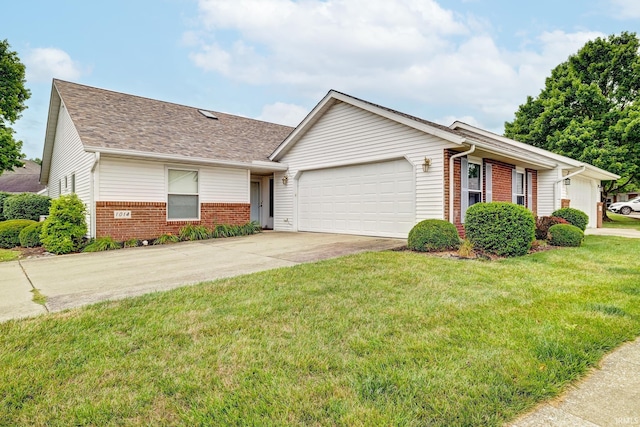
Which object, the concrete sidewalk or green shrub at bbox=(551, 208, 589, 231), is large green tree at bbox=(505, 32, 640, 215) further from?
the concrete sidewalk

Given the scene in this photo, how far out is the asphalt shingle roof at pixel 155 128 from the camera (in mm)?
10375

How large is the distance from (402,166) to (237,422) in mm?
9409

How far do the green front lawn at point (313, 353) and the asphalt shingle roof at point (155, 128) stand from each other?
25.2ft

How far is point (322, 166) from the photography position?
12578 mm

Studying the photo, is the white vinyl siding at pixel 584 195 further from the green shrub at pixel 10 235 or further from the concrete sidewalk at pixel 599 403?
the green shrub at pixel 10 235

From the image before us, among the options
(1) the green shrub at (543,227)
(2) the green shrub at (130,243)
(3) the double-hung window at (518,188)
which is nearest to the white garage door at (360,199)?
(1) the green shrub at (543,227)

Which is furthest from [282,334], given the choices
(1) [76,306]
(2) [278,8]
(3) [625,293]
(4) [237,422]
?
(2) [278,8]

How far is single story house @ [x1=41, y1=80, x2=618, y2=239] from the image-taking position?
9781 mm

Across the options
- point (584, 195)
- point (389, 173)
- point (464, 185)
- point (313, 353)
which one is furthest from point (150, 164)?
point (584, 195)

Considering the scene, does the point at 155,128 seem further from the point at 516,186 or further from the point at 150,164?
the point at 516,186

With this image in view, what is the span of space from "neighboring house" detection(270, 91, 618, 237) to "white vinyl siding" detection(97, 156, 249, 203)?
213 centimetres

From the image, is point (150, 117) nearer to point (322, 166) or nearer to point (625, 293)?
point (322, 166)

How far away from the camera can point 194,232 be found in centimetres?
1111

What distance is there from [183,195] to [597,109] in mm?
24173
